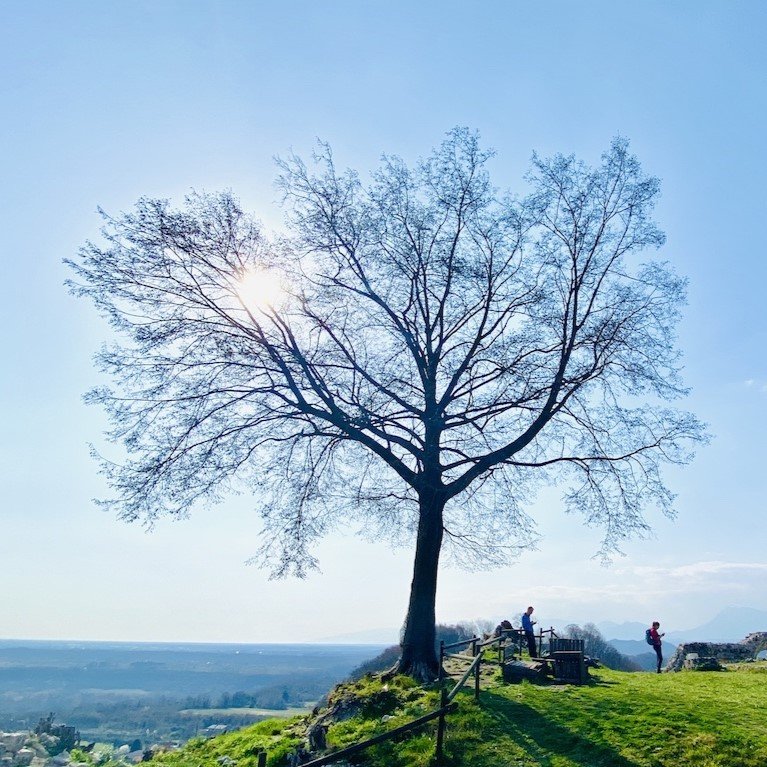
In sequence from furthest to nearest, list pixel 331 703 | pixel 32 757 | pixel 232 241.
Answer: pixel 32 757 < pixel 232 241 < pixel 331 703

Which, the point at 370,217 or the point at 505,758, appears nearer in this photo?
the point at 505,758

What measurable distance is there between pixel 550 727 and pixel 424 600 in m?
5.80

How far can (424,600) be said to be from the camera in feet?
55.5

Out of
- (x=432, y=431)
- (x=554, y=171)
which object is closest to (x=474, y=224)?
(x=554, y=171)

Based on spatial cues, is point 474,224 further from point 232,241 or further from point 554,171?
point 232,241

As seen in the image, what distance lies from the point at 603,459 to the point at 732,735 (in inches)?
361

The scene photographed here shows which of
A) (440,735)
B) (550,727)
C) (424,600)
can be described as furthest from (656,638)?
(440,735)

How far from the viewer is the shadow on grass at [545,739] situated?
9.83 metres

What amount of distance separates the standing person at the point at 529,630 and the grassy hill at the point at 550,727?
3848mm

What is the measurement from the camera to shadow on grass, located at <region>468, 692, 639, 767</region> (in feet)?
32.2

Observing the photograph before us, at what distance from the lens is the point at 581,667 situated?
52.0 feet

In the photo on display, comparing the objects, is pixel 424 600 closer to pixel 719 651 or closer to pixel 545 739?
pixel 545 739

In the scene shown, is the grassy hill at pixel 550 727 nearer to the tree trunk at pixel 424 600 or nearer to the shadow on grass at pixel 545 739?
the shadow on grass at pixel 545 739

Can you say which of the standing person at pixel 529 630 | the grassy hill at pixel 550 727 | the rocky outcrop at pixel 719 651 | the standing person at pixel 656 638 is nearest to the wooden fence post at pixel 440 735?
the grassy hill at pixel 550 727
